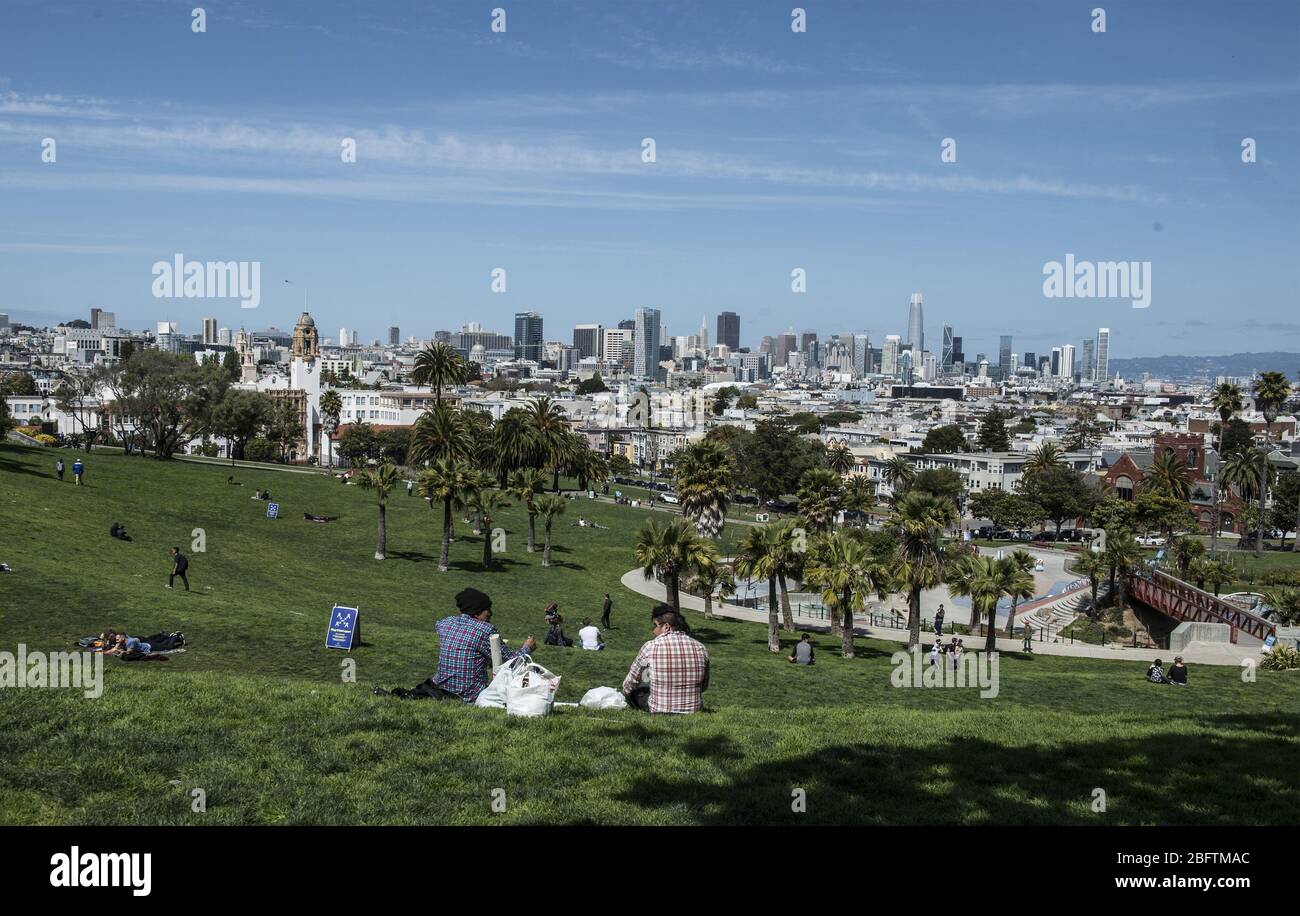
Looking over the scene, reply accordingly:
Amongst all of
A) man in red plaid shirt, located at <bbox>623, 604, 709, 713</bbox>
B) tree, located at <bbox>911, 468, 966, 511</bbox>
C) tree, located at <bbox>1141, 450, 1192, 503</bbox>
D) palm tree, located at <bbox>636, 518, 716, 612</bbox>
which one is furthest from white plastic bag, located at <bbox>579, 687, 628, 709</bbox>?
tree, located at <bbox>911, 468, 966, 511</bbox>

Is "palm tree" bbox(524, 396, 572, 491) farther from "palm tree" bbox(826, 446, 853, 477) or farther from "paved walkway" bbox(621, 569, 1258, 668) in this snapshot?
"palm tree" bbox(826, 446, 853, 477)

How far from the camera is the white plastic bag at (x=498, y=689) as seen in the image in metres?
13.0

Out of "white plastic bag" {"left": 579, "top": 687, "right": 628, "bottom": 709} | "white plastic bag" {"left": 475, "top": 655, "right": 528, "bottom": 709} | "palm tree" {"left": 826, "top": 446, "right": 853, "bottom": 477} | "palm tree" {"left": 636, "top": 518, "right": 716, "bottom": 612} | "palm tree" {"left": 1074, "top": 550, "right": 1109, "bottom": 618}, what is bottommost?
"palm tree" {"left": 1074, "top": 550, "right": 1109, "bottom": 618}

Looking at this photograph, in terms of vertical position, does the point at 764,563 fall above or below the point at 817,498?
below

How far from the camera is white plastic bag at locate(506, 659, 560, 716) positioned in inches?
500

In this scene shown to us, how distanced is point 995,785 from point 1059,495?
11276cm

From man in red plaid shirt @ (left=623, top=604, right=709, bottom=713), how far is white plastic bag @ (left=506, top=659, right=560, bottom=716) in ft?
3.51

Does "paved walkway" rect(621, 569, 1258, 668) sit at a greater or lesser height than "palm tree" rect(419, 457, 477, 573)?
lesser

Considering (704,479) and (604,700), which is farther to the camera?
(704,479)

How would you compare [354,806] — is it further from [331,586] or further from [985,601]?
[985,601]

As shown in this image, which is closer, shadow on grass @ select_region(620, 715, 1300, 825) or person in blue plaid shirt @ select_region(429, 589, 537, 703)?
shadow on grass @ select_region(620, 715, 1300, 825)

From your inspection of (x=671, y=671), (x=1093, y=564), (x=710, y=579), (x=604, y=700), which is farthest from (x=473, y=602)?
(x=1093, y=564)

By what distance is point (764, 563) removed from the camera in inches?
1527

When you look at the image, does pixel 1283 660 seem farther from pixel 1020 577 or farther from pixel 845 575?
pixel 845 575
